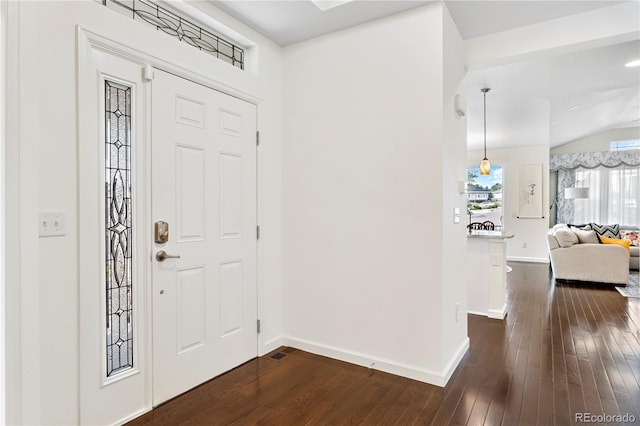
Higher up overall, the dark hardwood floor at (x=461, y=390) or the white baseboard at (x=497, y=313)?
the white baseboard at (x=497, y=313)

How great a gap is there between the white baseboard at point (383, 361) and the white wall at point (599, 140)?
8477mm

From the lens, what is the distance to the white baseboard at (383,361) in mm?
2600

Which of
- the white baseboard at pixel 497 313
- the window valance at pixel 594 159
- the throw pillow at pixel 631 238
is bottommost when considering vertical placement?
the white baseboard at pixel 497 313

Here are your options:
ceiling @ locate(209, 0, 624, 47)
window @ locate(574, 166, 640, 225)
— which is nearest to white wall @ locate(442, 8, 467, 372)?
ceiling @ locate(209, 0, 624, 47)

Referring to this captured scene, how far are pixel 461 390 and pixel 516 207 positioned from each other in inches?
290

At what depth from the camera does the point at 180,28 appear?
2.56m

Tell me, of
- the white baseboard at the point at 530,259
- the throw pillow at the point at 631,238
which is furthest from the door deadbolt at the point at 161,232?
the throw pillow at the point at 631,238

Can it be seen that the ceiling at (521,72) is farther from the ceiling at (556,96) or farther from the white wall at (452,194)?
the white wall at (452,194)

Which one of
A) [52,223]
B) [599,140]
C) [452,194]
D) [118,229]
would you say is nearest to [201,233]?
[118,229]

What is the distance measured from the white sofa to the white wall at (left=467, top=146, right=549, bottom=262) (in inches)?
97.1

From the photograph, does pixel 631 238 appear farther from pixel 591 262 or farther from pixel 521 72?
pixel 521 72

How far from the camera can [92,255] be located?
1.95 meters

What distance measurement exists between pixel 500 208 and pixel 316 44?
24.3 ft

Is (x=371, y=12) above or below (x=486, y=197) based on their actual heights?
above
